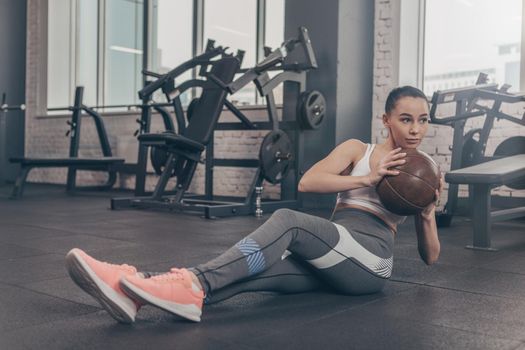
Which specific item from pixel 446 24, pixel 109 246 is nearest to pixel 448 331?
pixel 109 246

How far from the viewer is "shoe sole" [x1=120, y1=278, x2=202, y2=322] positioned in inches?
55.2

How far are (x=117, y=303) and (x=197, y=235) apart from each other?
6.26ft

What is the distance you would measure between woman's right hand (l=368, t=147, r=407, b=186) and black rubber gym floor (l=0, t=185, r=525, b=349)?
0.38m

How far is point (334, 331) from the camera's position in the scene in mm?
1508

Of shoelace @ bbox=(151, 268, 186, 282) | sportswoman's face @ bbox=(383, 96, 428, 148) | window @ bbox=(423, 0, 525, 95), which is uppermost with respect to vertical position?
window @ bbox=(423, 0, 525, 95)

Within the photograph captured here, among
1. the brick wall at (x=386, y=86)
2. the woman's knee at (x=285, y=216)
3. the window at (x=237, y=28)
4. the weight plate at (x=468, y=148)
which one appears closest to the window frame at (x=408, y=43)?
the brick wall at (x=386, y=86)

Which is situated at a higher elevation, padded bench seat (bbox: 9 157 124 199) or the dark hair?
the dark hair

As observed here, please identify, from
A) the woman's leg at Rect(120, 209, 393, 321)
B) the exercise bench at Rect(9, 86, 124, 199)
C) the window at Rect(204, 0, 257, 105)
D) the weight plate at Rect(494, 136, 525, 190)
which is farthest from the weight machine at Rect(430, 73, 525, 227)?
the exercise bench at Rect(9, 86, 124, 199)

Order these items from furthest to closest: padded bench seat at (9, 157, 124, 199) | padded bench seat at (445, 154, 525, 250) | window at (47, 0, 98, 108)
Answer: window at (47, 0, 98, 108) → padded bench seat at (9, 157, 124, 199) → padded bench seat at (445, 154, 525, 250)

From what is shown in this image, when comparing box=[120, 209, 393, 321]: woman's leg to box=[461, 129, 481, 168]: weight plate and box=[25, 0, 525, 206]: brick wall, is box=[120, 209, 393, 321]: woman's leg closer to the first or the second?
box=[461, 129, 481, 168]: weight plate

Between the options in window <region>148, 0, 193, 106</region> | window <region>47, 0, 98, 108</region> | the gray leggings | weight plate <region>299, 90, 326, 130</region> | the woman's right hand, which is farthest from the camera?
window <region>47, 0, 98, 108</region>

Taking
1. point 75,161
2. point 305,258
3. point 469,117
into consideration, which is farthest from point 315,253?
point 75,161

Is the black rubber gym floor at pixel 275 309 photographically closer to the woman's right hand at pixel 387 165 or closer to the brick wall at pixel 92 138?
the woman's right hand at pixel 387 165

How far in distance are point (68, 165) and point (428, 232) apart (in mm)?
4808
